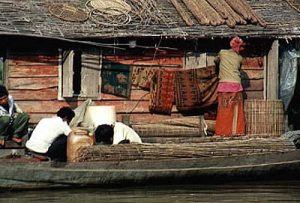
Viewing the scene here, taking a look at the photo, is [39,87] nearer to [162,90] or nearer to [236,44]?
[162,90]

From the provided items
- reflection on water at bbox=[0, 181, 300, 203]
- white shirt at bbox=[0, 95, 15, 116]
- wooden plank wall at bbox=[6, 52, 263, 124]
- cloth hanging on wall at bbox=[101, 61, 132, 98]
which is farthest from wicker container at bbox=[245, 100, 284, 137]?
white shirt at bbox=[0, 95, 15, 116]

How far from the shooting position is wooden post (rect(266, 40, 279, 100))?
1658 centimetres

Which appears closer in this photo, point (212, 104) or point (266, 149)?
point (266, 149)

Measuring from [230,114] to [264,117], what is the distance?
0.74 m

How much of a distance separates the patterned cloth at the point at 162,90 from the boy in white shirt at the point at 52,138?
8.86 feet

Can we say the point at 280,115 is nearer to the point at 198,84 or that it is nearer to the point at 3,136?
the point at 198,84

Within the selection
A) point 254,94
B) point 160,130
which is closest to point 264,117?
point 254,94

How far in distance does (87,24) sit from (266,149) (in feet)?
14.5

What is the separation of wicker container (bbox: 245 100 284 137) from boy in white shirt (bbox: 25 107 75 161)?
155 inches

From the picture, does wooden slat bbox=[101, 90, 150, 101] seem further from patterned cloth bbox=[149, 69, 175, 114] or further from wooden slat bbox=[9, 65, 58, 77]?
wooden slat bbox=[9, 65, 58, 77]

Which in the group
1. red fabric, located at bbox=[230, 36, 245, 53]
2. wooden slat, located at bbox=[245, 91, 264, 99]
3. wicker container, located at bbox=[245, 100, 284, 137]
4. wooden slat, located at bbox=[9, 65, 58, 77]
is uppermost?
red fabric, located at bbox=[230, 36, 245, 53]

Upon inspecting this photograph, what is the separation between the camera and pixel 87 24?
52.4 ft

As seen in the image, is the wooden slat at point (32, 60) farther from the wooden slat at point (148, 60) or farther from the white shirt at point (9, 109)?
the white shirt at point (9, 109)

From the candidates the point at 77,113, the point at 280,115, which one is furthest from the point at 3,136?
the point at 280,115
